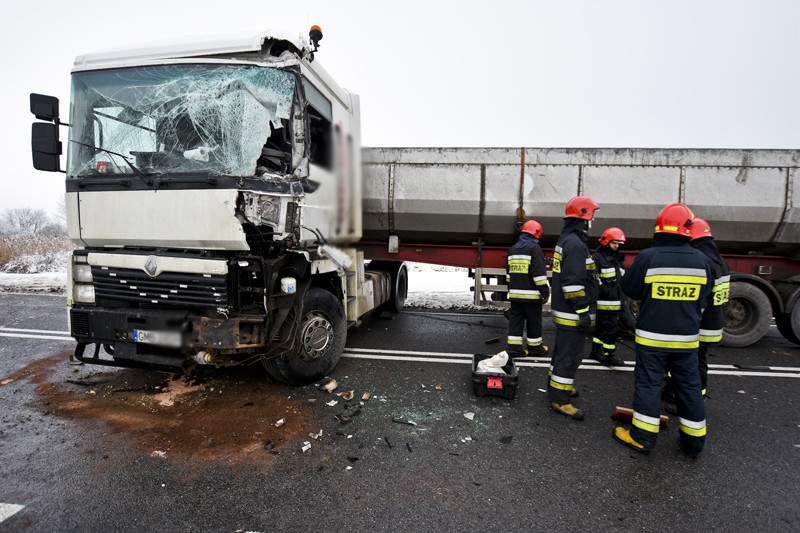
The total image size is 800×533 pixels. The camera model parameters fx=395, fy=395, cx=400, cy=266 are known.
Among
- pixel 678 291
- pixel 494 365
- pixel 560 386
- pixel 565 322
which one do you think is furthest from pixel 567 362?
pixel 678 291

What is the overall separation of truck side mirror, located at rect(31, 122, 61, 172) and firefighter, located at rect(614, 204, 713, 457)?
497cm

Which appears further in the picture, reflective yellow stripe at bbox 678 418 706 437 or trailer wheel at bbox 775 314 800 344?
trailer wheel at bbox 775 314 800 344

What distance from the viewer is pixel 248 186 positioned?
3041mm

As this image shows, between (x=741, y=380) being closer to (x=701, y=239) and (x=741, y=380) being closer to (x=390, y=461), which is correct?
(x=701, y=239)

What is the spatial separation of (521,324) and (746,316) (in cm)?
366

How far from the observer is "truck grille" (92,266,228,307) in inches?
118

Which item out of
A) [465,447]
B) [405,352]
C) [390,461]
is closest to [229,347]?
[390,461]

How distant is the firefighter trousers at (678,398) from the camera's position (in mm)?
2971

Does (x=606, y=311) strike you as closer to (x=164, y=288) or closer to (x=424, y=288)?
(x=164, y=288)

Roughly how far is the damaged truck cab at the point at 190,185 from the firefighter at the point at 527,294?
2890 mm

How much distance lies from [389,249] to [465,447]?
3.97 meters

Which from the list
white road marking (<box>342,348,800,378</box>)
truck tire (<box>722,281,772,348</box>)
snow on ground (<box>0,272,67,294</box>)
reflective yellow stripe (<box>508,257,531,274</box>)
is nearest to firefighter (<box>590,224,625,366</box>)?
white road marking (<box>342,348,800,378</box>)

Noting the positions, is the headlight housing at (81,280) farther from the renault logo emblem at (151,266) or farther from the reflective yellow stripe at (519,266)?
the reflective yellow stripe at (519,266)

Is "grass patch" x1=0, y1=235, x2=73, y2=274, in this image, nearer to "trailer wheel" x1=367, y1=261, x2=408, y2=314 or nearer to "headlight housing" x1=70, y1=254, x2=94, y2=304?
"trailer wheel" x1=367, y1=261, x2=408, y2=314
